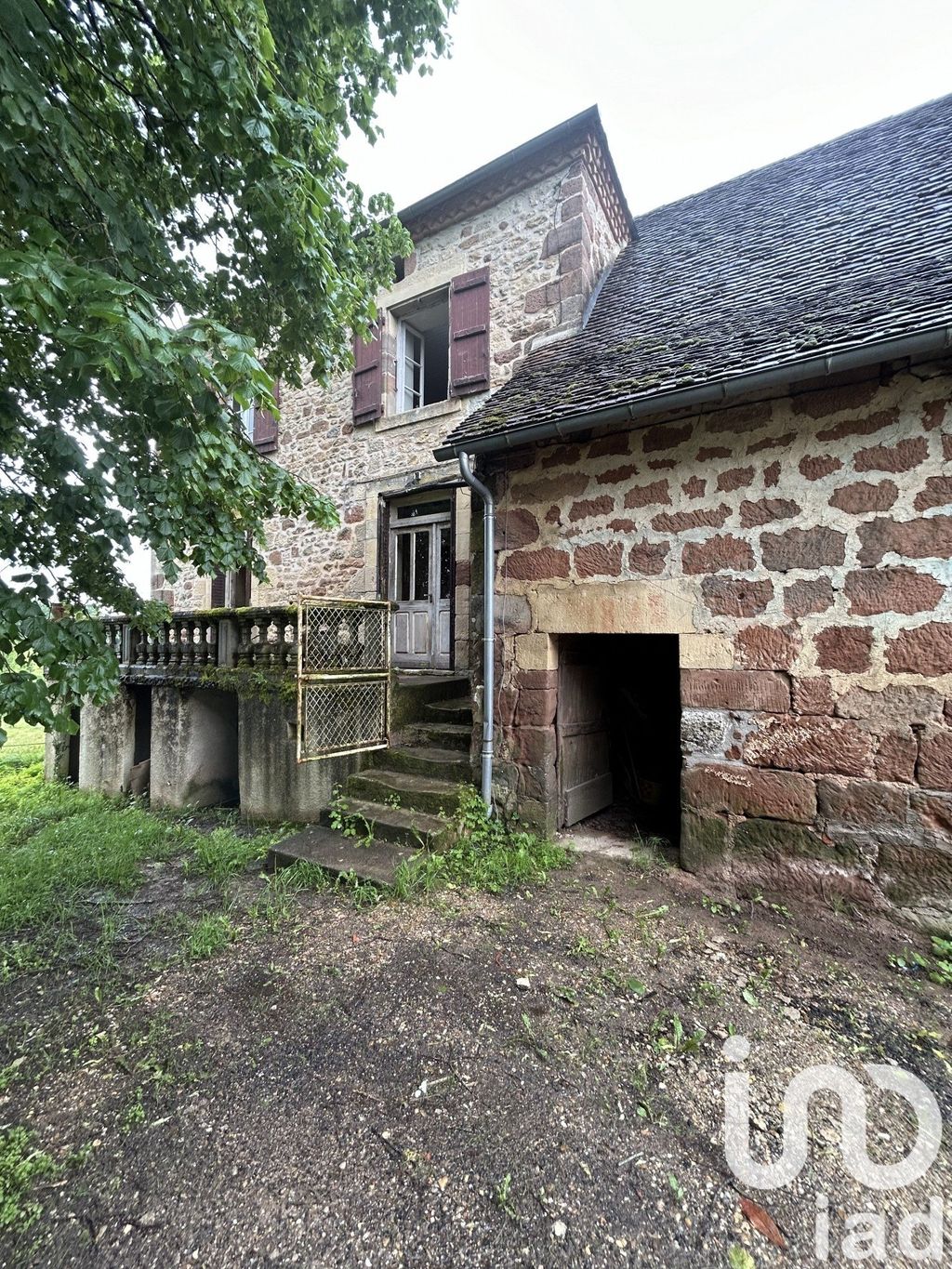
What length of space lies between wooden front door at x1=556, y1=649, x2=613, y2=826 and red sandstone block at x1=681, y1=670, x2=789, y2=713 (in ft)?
3.32

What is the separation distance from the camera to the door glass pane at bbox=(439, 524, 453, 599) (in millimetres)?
6879

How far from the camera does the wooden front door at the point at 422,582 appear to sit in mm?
6867

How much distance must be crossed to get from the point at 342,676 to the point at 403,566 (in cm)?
304

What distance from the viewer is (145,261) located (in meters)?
2.73

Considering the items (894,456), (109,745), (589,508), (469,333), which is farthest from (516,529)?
(109,745)

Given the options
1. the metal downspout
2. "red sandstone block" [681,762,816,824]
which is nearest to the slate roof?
the metal downspout

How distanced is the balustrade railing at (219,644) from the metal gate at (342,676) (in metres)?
0.48

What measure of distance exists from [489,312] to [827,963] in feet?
22.6

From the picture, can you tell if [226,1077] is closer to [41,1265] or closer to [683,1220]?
[41,1265]

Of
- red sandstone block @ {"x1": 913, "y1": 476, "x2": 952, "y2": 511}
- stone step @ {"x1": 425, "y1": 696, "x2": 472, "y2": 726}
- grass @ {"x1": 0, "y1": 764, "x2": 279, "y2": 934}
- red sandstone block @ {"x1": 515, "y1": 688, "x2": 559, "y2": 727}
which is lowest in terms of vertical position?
grass @ {"x1": 0, "y1": 764, "x2": 279, "y2": 934}

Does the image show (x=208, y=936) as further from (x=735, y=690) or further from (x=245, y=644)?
(x=735, y=690)

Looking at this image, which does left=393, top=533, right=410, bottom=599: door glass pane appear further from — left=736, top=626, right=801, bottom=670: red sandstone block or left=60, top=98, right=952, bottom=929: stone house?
→ left=736, top=626, right=801, bottom=670: red sandstone block

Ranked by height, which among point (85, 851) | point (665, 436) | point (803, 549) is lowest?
point (85, 851)

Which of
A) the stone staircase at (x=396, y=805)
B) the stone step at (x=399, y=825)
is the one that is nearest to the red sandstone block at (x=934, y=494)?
the stone staircase at (x=396, y=805)
